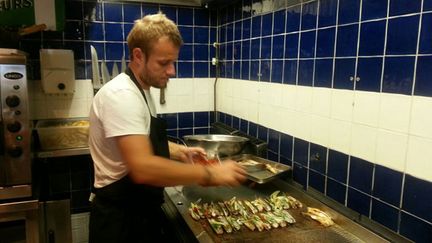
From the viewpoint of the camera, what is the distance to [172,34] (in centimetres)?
108

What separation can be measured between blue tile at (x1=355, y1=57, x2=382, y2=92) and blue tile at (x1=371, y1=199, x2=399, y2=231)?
431 mm

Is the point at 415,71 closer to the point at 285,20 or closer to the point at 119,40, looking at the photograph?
the point at 285,20

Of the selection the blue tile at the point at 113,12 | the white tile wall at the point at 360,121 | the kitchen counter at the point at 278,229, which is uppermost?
the blue tile at the point at 113,12

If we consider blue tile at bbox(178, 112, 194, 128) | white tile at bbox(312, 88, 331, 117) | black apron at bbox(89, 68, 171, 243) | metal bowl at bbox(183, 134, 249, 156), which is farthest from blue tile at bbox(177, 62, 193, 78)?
black apron at bbox(89, 68, 171, 243)

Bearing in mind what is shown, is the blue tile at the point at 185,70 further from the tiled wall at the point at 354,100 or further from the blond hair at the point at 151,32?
the blond hair at the point at 151,32

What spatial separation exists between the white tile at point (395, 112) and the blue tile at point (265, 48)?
2.87 feet

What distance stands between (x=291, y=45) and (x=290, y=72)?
0.46 feet

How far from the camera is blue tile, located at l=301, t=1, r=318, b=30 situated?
159 centimetres

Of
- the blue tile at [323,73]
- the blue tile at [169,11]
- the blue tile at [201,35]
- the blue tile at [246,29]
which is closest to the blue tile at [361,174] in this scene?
the blue tile at [323,73]

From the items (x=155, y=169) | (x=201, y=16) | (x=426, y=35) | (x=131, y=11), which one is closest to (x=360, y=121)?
(x=426, y=35)

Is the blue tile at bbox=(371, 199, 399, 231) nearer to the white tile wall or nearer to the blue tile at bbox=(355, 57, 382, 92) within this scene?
the white tile wall

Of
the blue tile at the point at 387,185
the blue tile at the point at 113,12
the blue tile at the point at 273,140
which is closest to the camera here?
the blue tile at the point at 387,185

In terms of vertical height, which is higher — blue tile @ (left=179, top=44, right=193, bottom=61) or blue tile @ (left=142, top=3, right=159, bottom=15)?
blue tile @ (left=142, top=3, right=159, bottom=15)

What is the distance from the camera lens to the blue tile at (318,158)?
1.56 meters
